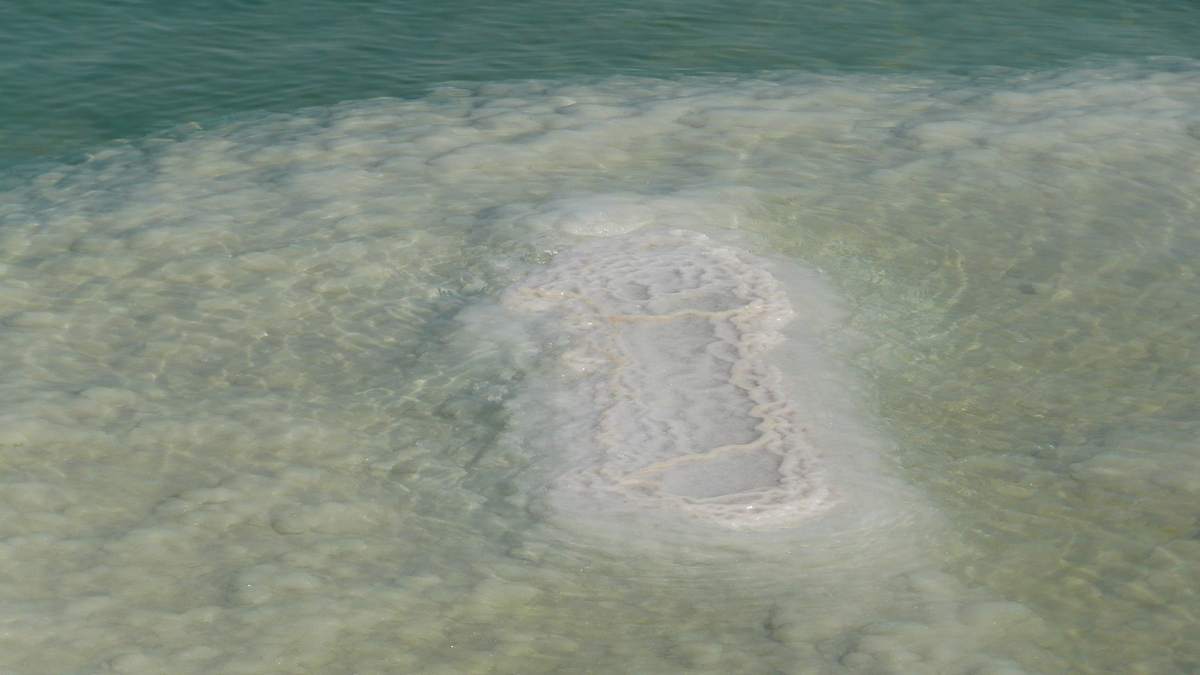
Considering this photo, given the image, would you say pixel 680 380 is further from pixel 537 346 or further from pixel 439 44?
pixel 439 44

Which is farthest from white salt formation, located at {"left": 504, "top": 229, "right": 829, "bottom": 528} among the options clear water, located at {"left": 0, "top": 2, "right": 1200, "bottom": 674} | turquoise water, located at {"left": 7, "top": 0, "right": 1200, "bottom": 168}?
turquoise water, located at {"left": 7, "top": 0, "right": 1200, "bottom": 168}

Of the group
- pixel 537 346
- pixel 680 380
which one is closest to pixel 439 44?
pixel 537 346

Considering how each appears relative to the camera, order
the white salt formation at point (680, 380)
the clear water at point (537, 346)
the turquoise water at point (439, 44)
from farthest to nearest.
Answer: the turquoise water at point (439, 44) < the white salt formation at point (680, 380) < the clear water at point (537, 346)

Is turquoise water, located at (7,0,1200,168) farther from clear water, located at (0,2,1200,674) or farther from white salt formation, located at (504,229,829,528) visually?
white salt formation, located at (504,229,829,528)

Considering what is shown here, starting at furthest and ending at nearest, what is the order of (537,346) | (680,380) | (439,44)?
(439,44) < (537,346) < (680,380)

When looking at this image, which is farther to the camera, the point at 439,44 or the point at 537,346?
the point at 439,44

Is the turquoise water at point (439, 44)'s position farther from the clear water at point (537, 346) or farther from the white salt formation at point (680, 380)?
the white salt formation at point (680, 380)

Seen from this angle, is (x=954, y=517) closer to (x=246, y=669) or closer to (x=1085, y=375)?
(x=1085, y=375)

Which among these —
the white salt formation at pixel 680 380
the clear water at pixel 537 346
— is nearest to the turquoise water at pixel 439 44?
the clear water at pixel 537 346
